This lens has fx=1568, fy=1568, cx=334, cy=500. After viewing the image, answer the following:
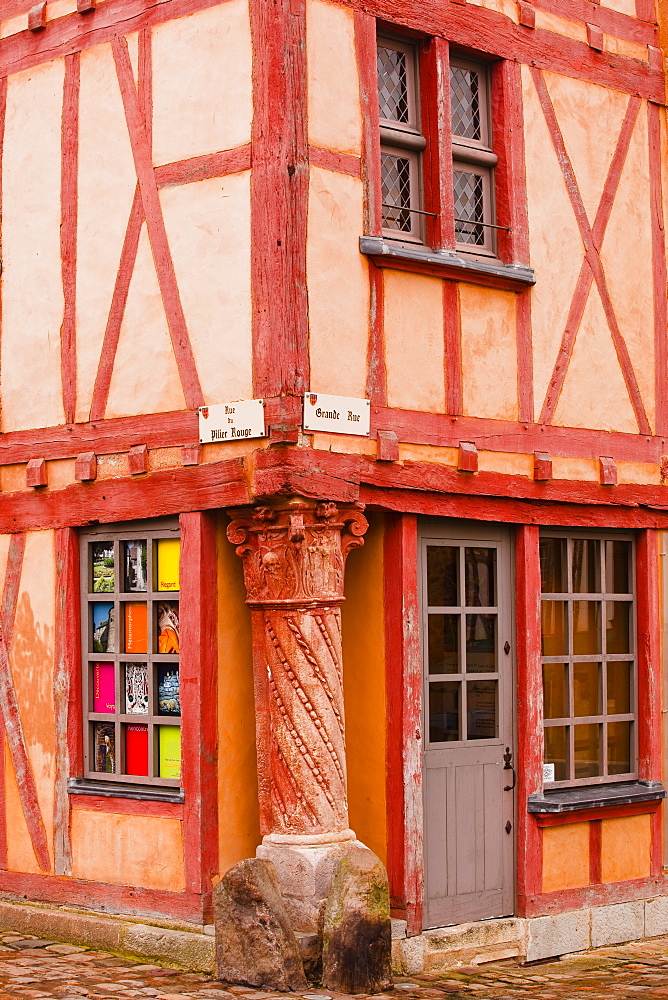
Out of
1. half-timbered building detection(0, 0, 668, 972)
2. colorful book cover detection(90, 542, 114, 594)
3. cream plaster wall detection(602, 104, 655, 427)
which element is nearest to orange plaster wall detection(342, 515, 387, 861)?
half-timbered building detection(0, 0, 668, 972)

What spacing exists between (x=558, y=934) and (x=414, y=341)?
3648 mm

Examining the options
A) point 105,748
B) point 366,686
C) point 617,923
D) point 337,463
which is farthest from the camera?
point 617,923

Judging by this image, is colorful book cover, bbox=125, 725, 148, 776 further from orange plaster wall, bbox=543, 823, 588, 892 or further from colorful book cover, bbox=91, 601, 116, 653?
orange plaster wall, bbox=543, 823, 588, 892

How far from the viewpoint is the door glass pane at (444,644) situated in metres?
9.05

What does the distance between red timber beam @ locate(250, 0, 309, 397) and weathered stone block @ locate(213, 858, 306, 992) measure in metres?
2.50

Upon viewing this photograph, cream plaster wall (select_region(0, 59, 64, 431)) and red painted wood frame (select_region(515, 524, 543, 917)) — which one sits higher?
cream plaster wall (select_region(0, 59, 64, 431))

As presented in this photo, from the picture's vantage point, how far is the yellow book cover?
882 centimetres

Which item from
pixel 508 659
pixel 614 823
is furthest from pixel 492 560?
pixel 614 823

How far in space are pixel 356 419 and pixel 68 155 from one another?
2.62 metres

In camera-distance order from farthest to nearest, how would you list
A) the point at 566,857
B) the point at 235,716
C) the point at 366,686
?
the point at 566,857 → the point at 366,686 → the point at 235,716

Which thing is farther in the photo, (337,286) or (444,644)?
(444,644)

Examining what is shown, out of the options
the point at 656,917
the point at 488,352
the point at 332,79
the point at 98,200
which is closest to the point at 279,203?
the point at 332,79

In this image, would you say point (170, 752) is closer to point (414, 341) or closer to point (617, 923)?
point (414, 341)

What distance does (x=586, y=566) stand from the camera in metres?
10.1
